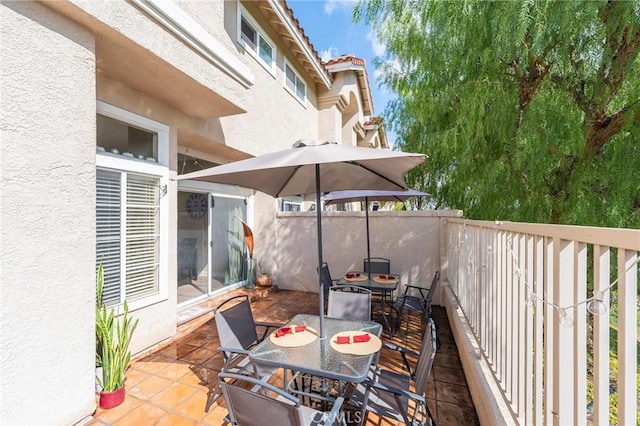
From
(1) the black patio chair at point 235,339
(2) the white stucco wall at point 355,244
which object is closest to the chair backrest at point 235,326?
(1) the black patio chair at point 235,339

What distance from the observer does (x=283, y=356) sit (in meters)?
2.93

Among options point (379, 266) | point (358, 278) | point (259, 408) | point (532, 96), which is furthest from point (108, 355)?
point (532, 96)

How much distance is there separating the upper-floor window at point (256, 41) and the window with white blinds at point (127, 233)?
5005 millimetres

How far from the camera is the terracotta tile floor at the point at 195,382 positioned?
Answer: 136 inches

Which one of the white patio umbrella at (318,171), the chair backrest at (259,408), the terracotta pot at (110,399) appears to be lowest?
the terracotta pot at (110,399)

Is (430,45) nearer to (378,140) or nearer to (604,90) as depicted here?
(604,90)

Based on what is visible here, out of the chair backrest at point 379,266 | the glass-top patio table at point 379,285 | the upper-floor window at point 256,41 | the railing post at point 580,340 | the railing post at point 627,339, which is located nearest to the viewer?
the railing post at point 627,339

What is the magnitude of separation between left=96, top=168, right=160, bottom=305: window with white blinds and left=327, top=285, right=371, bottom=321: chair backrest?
11.0ft

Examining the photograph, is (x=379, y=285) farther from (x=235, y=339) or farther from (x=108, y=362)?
(x=108, y=362)

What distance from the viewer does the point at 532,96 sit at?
492cm

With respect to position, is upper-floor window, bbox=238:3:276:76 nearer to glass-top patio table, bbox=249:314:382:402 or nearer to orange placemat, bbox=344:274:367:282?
orange placemat, bbox=344:274:367:282

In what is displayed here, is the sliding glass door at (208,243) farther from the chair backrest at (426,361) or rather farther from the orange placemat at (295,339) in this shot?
the chair backrest at (426,361)

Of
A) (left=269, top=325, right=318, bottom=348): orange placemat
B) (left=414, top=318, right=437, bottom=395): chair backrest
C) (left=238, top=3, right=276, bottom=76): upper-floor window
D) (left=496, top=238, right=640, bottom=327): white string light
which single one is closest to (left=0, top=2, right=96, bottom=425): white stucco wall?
(left=269, top=325, right=318, bottom=348): orange placemat

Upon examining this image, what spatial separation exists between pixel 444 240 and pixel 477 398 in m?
4.74
